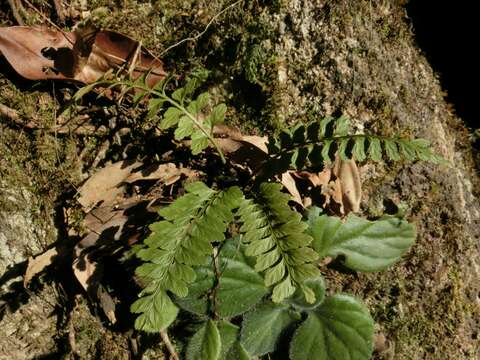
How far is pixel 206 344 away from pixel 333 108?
143 cm

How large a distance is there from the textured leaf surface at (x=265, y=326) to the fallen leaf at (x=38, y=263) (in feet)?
3.38

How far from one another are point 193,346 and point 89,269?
650 mm

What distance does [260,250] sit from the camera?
2.30m

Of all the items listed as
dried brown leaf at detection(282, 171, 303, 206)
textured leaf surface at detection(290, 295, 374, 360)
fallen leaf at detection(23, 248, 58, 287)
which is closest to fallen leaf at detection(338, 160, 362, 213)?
dried brown leaf at detection(282, 171, 303, 206)

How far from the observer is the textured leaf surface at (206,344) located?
8.57 ft

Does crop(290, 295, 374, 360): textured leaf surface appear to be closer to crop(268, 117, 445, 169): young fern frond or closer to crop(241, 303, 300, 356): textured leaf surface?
crop(241, 303, 300, 356): textured leaf surface

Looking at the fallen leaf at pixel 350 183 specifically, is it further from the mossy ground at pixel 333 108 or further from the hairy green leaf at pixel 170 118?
the hairy green leaf at pixel 170 118

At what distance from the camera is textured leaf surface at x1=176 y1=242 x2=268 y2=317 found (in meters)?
2.70

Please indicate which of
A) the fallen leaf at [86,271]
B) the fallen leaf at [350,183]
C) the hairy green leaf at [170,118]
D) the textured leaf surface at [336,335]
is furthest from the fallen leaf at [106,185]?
the textured leaf surface at [336,335]

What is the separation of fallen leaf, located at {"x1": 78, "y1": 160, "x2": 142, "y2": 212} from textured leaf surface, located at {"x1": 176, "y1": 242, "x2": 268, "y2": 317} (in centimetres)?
59

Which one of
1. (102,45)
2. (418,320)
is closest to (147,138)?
(102,45)

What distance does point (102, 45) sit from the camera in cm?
268

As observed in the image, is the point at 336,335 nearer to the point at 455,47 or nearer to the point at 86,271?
the point at 86,271

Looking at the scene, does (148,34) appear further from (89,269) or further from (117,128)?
(89,269)
